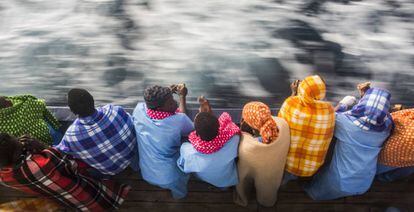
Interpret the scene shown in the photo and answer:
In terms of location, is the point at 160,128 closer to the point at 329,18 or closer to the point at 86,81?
the point at 86,81

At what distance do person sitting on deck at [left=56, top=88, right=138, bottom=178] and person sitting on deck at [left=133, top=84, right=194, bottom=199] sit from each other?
8cm

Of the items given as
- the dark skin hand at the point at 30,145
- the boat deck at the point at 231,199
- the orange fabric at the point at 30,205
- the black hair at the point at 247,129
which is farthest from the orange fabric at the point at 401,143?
the orange fabric at the point at 30,205

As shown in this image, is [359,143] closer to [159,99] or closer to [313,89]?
[313,89]

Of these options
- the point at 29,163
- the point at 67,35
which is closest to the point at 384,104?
Result: the point at 29,163

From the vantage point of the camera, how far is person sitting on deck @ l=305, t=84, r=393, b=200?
2.11m

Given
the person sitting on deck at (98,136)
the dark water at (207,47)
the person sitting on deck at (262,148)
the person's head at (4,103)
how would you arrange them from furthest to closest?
the dark water at (207,47)
the person's head at (4,103)
the person sitting on deck at (98,136)
the person sitting on deck at (262,148)

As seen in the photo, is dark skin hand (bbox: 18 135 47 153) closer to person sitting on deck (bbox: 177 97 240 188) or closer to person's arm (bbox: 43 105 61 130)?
person's arm (bbox: 43 105 61 130)

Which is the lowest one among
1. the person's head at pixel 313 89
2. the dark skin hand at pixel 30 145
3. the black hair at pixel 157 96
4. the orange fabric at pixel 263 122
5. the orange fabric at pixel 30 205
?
the orange fabric at pixel 30 205

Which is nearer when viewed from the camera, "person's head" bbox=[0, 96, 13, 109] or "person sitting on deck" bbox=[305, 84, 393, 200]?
"person sitting on deck" bbox=[305, 84, 393, 200]

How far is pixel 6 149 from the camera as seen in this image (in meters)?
2.03

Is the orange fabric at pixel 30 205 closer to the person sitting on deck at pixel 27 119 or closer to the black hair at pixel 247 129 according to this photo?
the person sitting on deck at pixel 27 119

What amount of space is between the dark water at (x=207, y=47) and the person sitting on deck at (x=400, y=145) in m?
1.35

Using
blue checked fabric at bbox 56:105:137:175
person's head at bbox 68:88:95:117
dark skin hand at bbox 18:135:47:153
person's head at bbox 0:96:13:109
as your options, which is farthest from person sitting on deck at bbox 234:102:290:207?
person's head at bbox 0:96:13:109

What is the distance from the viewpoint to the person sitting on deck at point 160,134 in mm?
2287
